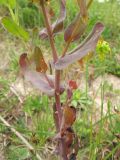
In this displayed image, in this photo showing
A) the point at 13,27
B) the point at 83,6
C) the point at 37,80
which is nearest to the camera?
the point at 83,6

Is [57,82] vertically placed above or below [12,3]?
below

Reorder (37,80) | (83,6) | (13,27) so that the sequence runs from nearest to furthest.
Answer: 1. (83,6)
2. (13,27)
3. (37,80)

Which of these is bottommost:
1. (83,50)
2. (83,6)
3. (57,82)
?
(57,82)

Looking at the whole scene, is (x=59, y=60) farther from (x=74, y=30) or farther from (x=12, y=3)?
(x=12, y=3)

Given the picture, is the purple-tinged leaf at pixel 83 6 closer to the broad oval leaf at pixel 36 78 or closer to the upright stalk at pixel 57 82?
the upright stalk at pixel 57 82

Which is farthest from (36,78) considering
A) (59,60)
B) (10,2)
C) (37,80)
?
(10,2)

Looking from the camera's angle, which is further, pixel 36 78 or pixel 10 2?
pixel 36 78

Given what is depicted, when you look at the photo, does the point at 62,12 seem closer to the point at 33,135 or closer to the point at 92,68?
the point at 33,135

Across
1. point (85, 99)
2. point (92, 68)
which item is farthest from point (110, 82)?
point (85, 99)
